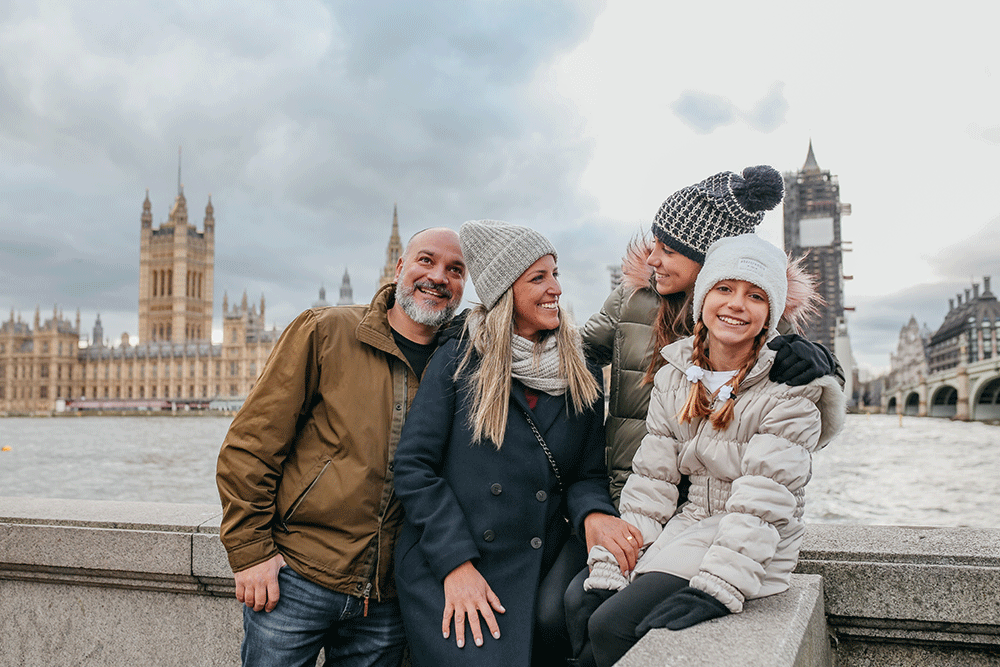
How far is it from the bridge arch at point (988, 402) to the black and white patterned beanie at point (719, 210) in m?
51.2

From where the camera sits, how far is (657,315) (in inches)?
84.4

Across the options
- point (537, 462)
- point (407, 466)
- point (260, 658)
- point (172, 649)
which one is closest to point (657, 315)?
point (537, 462)

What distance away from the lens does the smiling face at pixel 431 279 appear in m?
2.09

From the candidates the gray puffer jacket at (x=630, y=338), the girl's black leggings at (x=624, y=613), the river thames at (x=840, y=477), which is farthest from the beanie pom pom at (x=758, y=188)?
the river thames at (x=840, y=477)

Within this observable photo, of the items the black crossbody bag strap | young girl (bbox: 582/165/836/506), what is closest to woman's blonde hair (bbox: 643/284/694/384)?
young girl (bbox: 582/165/836/506)

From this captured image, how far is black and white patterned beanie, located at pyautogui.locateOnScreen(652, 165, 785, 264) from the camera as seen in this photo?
6.71 feet

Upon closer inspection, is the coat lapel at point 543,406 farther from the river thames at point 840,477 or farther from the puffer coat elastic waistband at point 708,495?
the river thames at point 840,477

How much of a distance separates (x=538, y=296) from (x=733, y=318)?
20.1 inches

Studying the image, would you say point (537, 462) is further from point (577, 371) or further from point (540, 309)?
point (540, 309)

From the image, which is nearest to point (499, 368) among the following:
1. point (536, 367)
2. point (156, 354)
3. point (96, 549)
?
point (536, 367)

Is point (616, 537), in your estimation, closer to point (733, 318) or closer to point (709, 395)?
point (709, 395)

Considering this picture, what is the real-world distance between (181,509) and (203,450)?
26095 millimetres

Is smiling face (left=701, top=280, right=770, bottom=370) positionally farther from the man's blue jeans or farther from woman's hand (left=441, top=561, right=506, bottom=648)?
the man's blue jeans

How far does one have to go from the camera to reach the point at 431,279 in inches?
82.4
